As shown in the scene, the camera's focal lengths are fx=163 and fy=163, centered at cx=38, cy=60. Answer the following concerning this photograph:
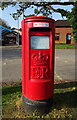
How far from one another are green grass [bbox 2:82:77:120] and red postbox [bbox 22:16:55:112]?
9.8 inches

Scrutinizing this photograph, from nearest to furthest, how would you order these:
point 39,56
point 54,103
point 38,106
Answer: point 39,56 < point 38,106 < point 54,103

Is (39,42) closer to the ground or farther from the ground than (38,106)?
farther from the ground

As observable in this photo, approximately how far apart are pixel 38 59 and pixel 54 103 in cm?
121

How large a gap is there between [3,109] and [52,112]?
1.07m

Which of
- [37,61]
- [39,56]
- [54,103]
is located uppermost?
[39,56]

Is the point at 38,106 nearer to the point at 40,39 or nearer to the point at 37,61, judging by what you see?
the point at 37,61

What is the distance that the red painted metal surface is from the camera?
10.5ft

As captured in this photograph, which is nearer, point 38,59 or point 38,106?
point 38,59

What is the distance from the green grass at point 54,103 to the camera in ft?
10.9

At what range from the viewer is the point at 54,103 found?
3779 millimetres

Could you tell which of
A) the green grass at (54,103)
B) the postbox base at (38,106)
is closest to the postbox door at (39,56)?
the postbox base at (38,106)

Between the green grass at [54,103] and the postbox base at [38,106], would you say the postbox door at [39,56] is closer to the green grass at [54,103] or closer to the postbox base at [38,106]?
the postbox base at [38,106]

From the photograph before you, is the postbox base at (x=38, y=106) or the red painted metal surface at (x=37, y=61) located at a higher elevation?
the red painted metal surface at (x=37, y=61)

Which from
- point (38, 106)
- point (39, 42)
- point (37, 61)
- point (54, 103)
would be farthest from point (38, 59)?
point (54, 103)
